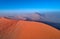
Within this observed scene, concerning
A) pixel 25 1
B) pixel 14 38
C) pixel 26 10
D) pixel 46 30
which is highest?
pixel 25 1

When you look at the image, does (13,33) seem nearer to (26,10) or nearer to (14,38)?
(14,38)

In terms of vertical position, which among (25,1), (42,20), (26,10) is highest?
(25,1)

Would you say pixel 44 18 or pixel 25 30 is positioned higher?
pixel 44 18

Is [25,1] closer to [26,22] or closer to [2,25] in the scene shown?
[26,22]

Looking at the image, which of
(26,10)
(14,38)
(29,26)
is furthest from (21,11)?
(14,38)

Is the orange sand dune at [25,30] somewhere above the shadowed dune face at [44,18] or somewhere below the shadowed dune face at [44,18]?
below

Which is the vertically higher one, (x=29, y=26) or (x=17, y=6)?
(x=17, y=6)

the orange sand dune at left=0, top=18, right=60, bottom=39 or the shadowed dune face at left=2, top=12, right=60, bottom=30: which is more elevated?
the shadowed dune face at left=2, top=12, right=60, bottom=30
